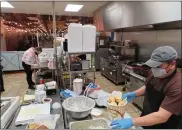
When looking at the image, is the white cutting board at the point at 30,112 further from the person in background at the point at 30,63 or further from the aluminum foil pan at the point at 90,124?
the person in background at the point at 30,63

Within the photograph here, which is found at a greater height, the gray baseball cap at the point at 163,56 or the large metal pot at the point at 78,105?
the gray baseball cap at the point at 163,56

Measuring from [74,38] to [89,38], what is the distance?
0.55 feet

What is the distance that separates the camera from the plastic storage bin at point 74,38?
4.55 feet

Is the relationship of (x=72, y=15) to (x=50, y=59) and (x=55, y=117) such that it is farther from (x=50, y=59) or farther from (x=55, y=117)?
(x=55, y=117)

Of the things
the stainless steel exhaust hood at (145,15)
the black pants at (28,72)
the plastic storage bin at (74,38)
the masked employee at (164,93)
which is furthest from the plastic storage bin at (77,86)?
the stainless steel exhaust hood at (145,15)

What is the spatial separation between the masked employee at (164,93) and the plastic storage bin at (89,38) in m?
0.68

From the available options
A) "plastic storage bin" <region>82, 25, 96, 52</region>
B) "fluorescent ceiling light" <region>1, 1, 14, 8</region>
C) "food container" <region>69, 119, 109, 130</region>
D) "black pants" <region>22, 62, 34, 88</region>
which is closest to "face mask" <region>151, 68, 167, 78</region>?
"food container" <region>69, 119, 109, 130</region>

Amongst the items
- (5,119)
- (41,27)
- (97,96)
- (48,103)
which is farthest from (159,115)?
(41,27)

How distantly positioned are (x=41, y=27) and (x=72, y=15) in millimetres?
418

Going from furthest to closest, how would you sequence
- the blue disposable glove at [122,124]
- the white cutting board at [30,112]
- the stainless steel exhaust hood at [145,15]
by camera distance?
1. the stainless steel exhaust hood at [145,15]
2. the white cutting board at [30,112]
3. the blue disposable glove at [122,124]

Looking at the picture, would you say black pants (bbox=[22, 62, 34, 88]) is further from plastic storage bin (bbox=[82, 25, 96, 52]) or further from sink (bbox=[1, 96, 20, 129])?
plastic storage bin (bbox=[82, 25, 96, 52])

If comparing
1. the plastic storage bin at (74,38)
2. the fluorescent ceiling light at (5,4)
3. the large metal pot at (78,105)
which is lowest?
the large metal pot at (78,105)

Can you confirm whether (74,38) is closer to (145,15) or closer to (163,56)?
(163,56)

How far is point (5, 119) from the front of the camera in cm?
94
